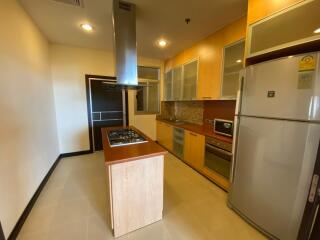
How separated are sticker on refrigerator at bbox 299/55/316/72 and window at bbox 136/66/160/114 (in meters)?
3.51

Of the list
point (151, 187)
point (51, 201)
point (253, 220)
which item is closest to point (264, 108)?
point (253, 220)

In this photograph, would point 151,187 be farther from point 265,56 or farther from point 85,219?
point 265,56

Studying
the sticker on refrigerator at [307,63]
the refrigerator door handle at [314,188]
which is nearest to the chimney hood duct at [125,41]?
the sticker on refrigerator at [307,63]

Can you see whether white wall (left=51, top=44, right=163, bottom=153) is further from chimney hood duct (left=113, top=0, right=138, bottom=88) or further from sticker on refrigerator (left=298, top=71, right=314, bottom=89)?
sticker on refrigerator (left=298, top=71, right=314, bottom=89)

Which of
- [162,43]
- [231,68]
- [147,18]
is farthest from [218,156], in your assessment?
[162,43]

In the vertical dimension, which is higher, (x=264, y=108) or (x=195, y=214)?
(x=264, y=108)

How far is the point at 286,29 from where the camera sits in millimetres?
1386

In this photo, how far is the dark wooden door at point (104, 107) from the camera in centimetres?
380

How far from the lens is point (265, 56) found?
5.61 ft

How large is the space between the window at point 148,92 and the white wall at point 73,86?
3.15 feet

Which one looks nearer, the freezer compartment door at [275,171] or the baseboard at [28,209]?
the freezer compartment door at [275,171]

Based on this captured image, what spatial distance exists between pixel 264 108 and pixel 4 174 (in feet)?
8.90

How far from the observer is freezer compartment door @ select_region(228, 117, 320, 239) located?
124cm

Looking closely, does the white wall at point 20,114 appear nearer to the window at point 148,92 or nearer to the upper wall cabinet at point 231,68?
the window at point 148,92
